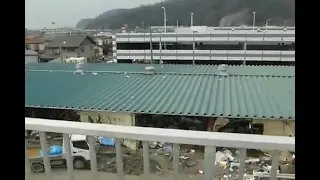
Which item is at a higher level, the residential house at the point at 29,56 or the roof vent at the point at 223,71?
the residential house at the point at 29,56

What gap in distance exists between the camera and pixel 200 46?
1623 millimetres

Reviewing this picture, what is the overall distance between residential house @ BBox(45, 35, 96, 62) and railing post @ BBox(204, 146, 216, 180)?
2.45ft

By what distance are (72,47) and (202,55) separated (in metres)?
0.65

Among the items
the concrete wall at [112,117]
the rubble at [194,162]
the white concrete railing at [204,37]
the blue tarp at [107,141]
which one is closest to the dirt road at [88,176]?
the rubble at [194,162]

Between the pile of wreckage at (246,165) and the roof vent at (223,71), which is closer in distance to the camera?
the pile of wreckage at (246,165)

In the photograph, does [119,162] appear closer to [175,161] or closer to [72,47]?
[175,161]

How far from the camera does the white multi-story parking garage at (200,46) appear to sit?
1487mm

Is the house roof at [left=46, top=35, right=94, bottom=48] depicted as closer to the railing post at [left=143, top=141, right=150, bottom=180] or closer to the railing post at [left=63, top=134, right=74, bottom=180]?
the railing post at [left=63, top=134, right=74, bottom=180]

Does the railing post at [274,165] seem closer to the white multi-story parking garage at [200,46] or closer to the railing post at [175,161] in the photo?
the railing post at [175,161]

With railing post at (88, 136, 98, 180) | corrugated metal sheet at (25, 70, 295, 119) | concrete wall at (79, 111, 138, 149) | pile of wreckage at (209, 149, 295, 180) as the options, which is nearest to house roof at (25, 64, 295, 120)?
corrugated metal sheet at (25, 70, 295, 119)

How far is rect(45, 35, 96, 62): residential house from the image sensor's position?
4.71 ft

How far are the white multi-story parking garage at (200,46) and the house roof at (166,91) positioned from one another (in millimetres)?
294
